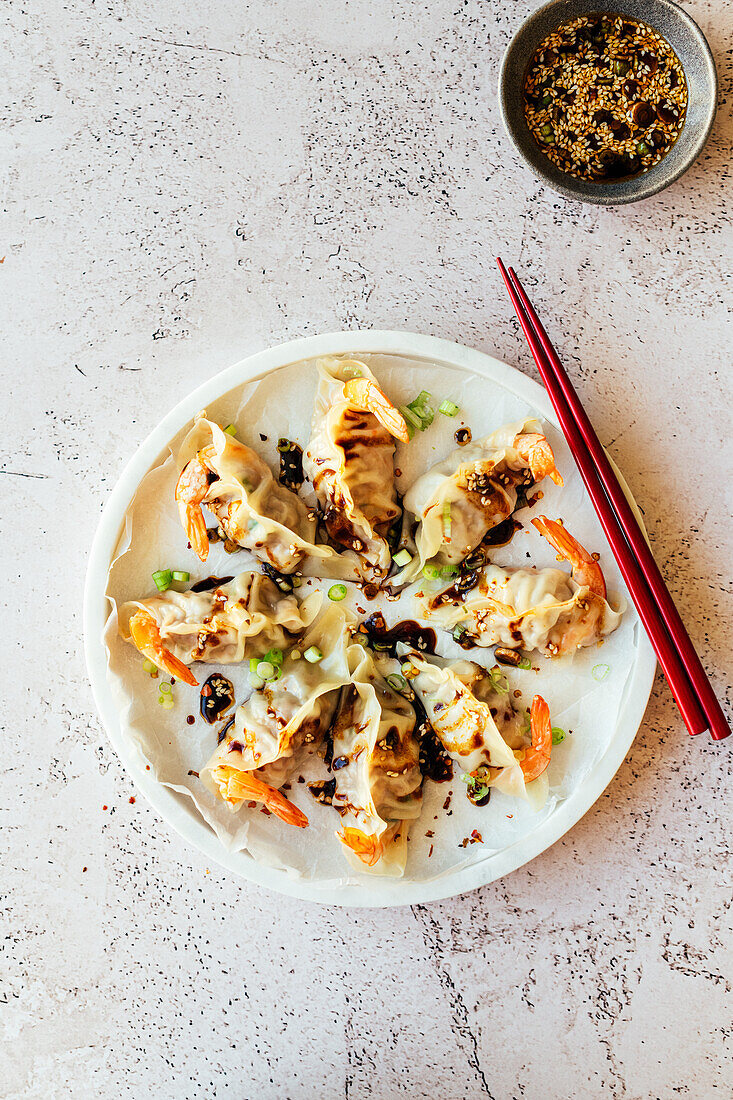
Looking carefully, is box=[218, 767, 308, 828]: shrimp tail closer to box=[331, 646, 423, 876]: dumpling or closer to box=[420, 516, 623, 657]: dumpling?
box=[331, 646, 423, 876]: dumpling

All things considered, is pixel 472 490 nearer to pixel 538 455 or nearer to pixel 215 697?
pixel 538 455

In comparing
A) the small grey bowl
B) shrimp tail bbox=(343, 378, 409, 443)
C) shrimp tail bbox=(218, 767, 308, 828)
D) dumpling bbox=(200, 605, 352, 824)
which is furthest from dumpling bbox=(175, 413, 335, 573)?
the small grey bowl

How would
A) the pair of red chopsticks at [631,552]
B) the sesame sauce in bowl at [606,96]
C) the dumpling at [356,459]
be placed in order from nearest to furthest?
the pair of red chopsticks at [631,552]
the dumpling at [356,459]
the sesame sauce in bowl at [606,96]

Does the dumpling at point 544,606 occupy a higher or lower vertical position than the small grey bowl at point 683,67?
lower

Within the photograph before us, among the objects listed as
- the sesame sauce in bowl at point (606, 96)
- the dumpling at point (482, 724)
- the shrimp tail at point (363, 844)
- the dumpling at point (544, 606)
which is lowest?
the shrimp tail at point (363, 844)

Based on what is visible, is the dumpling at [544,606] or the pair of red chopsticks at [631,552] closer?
the pair of red chopsticks at [631,552]

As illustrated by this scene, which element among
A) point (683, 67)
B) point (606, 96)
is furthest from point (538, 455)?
point (683, 67)

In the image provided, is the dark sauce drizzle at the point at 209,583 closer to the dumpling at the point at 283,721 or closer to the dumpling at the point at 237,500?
the dumpling at the point at 237,500

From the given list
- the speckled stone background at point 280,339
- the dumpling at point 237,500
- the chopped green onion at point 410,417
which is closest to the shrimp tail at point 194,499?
the dumpling at point 237,500
